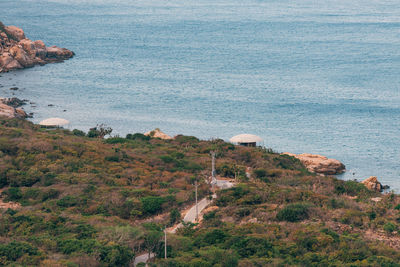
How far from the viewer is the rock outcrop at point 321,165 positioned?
5231 cm

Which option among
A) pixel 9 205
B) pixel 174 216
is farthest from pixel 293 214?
pixel 9 205

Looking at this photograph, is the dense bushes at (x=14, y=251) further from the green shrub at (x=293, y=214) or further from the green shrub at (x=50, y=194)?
the green shrub at (x=293, y=214)

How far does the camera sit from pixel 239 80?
91.2 m

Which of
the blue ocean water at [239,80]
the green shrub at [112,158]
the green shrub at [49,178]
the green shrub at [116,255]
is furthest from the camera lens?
the blue ocean water at [239,80]

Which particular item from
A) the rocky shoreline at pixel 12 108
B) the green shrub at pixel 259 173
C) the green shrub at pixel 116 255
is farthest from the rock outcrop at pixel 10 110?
the green shrub at pixel 116 255

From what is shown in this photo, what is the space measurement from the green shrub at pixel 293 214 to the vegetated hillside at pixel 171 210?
59 mm

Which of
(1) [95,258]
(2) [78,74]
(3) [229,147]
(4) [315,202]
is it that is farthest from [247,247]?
(2) [78,74]

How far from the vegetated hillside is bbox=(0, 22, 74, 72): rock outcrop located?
5051 cm

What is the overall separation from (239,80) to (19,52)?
36474 mm

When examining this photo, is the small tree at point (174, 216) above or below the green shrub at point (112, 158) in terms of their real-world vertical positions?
below

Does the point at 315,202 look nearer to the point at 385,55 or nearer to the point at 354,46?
the point at 385,55

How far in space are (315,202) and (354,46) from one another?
8829cm

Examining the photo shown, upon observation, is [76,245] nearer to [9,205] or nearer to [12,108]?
[9,205]

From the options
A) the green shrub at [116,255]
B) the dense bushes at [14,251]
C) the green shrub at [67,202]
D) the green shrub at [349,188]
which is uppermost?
the dense bushes at [14,251]
